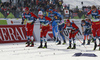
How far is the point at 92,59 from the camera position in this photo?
256 inches

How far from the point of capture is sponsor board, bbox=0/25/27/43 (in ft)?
43.3

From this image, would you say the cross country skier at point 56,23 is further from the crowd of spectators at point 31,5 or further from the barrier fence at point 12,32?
the crowd of spectators at point 31,5

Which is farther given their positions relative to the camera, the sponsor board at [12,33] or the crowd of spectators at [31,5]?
the crowd of spectators at [31,5]

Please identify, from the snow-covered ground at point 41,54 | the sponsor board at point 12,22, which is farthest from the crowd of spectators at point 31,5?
the snow-covered ground at point 41,54

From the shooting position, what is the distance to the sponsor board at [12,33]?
520 inches

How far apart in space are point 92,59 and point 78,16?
13.0 metres

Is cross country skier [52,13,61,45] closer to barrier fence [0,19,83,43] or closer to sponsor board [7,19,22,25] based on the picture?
barrier fence [0,19,83,43]

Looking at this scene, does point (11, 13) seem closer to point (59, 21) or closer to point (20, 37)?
point (20, 37)

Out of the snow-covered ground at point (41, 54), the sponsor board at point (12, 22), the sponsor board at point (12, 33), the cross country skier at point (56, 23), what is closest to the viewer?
the snow-covered ground at point (41, 54)

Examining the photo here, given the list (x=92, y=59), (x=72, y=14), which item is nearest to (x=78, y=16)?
(x=72, y=14)

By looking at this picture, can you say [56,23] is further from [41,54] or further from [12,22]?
[41,54]

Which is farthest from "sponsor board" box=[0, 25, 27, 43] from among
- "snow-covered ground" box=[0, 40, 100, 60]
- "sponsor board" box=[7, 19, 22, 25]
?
"snow-covered ground" box=[0, 40, 100, 60]

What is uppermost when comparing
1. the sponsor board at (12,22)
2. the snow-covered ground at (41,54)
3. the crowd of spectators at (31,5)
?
the crowd of spectators at (31,5)

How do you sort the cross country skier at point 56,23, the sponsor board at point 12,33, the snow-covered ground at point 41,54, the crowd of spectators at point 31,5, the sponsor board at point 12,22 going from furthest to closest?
the crowd of spectators at point 31,5 → the sponsor board at point 12,22 → the sponsor board at point 12,33 → the cross country skier at point 56,23 → the snow-covered ground at point 41,54
